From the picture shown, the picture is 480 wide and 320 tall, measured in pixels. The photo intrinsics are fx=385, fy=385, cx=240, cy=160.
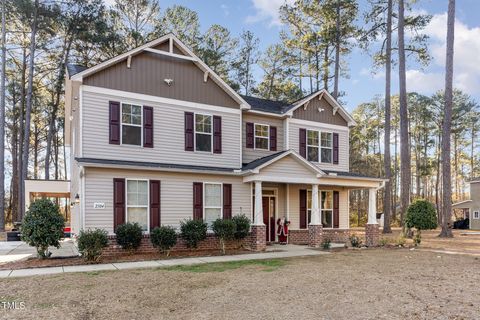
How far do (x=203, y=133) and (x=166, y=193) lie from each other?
2.87 metres

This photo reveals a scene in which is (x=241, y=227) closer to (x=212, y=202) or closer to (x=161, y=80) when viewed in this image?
(x=212, y=202)

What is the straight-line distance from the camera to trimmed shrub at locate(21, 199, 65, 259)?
11.2 metres

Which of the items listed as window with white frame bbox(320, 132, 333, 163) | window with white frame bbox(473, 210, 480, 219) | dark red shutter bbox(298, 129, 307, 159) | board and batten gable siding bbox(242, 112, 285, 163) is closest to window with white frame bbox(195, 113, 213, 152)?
board and batten gable siding bbox(242, 112, 285, 163)

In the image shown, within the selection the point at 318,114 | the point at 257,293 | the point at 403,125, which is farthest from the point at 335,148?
the point at 257,293

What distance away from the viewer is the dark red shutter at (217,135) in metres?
15.2

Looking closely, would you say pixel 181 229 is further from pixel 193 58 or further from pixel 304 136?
pixel 304 136

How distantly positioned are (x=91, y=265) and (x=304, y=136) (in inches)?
427

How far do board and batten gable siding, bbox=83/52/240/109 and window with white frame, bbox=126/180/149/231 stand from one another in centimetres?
334

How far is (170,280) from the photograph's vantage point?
8.55m

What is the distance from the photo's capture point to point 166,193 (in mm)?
13609

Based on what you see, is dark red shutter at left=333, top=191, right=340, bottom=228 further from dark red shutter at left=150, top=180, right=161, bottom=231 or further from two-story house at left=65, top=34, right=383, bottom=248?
dark red shutter at left=150, top=180, right=161, bottom=231

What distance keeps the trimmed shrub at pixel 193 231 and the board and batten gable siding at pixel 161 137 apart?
7.88 ft

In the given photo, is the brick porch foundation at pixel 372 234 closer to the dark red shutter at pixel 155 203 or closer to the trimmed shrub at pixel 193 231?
the trimmed shrub at pixel 193 231

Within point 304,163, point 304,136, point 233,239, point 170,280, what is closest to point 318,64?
point 304,136
